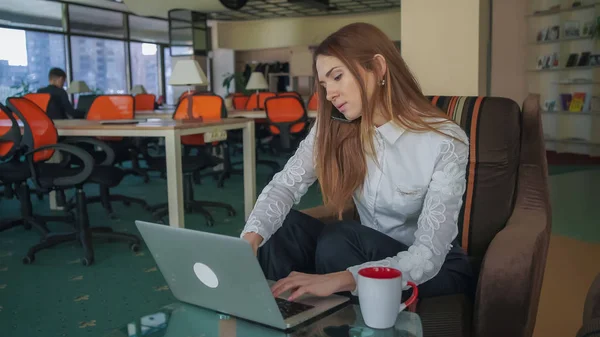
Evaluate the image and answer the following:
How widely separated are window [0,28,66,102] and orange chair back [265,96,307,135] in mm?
5403

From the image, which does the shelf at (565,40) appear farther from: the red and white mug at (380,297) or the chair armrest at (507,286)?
the red and white mug at (380,297)

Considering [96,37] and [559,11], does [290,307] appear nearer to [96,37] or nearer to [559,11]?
[559,11]

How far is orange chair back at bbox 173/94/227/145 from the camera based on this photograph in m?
4.60

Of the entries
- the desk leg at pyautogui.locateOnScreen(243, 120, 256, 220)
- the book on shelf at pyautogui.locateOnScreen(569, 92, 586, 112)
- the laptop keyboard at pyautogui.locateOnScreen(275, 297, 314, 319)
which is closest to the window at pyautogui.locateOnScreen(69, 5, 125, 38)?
the desk leg at pyautogui.locateOnScreen(243, 120, 256, 220)

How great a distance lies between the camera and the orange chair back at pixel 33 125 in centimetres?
307

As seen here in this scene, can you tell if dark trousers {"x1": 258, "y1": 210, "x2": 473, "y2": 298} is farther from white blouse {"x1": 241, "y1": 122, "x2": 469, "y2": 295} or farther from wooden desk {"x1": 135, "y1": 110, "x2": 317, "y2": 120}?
wooden desk {"x1": 135, "y1": 110, "x2": 317, "y2": 120}

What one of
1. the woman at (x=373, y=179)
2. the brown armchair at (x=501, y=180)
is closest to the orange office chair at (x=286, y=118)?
the brown armchair at (x=501, y=180)

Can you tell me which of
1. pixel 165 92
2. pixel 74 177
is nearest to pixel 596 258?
pixel 74 177

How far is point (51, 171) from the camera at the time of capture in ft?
10.5

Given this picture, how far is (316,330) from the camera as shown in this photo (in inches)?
40.3

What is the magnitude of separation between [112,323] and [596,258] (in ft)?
8.00

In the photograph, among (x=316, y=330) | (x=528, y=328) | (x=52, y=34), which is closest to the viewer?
(x=316, y=330)

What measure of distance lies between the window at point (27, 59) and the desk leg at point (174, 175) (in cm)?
679

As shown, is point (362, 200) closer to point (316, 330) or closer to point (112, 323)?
point (316, 330)
